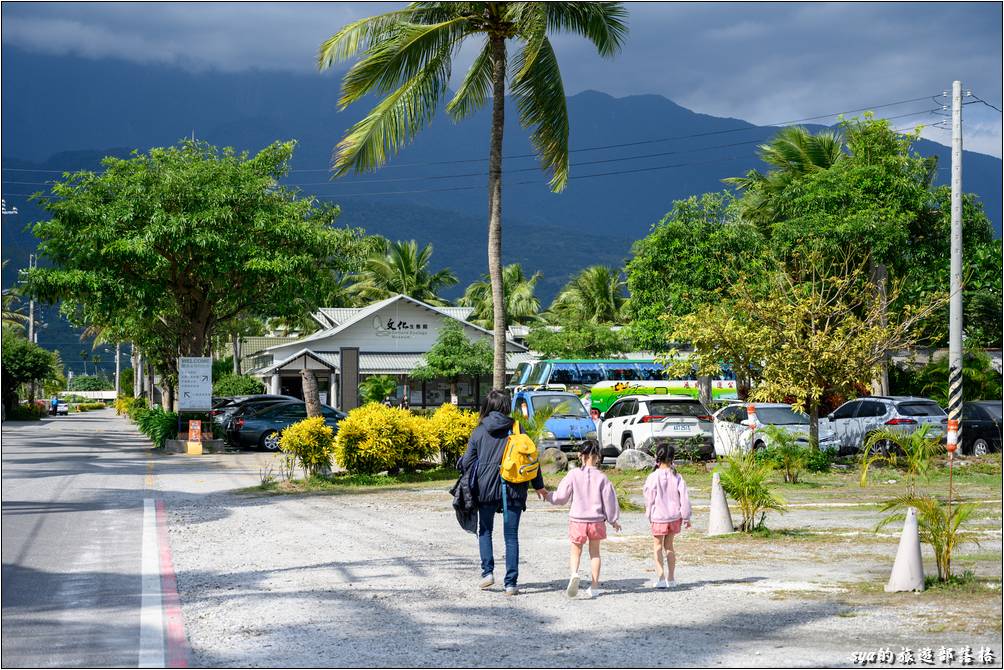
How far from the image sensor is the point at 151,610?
797 centimetres

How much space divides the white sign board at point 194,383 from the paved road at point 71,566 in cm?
910

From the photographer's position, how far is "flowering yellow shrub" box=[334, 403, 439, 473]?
1934 centimetres

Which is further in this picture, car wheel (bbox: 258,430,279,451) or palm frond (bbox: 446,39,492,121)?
car wheel (bbox: 258,430,279,451)

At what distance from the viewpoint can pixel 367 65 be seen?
18.6 metres

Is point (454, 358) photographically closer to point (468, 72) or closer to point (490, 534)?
point (468, 72)

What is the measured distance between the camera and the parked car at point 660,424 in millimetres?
22672

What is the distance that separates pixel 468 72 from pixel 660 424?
8.19 m

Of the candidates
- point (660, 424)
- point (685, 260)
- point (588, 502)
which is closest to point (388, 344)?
point (685, 260)

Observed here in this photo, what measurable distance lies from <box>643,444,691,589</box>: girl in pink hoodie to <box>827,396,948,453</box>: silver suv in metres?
14.3

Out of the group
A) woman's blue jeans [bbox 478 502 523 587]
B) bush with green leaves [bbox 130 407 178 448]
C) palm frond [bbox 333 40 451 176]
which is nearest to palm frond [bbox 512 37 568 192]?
palm frond [bbox 333 40 451 176]

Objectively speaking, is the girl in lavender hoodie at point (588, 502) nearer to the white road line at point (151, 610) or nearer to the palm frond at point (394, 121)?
the white road line at point (151, 610)

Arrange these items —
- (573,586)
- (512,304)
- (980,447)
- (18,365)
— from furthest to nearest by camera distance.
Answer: (512,304), (18,365), (980,447), (573,586)

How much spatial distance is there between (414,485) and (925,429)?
859 centimetres

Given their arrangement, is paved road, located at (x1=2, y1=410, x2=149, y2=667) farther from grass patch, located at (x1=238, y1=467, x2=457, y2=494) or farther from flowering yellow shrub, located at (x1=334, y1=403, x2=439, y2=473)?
flowering yellow shrub, located at (x1=334, y1=403, x2=439, y2=473)
